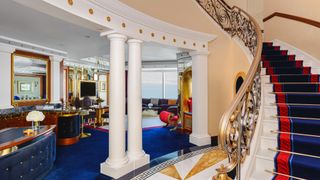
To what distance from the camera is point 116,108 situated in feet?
11.0

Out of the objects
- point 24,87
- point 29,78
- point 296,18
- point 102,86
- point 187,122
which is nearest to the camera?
point 296,18

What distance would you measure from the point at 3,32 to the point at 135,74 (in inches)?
151

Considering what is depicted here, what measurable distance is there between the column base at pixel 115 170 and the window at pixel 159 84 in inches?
357

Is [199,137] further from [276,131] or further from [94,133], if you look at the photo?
[94,133]

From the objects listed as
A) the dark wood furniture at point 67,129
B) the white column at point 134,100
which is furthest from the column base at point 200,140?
the dark wood furniture at point 67,129

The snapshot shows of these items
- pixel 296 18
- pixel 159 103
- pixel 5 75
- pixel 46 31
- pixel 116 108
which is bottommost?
pixel 159 103

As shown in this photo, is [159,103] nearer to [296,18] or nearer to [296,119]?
[296,18]

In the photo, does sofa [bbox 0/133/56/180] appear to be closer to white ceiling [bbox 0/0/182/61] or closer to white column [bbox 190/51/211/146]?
white ceiling [bbox 0/0/182/61]

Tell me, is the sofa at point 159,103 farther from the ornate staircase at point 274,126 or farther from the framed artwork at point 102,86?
the ornate staircase at point 274,126

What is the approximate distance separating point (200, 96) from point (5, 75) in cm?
547

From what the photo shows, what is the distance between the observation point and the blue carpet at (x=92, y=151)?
3.46 metres

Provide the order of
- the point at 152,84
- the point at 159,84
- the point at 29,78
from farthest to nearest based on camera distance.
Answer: the point at 152,84 → the point at 159,84 → the point at 29,78

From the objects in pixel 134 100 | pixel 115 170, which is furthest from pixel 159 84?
pixel 115 170

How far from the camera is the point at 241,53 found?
4.92 meters
